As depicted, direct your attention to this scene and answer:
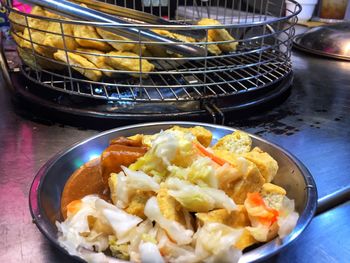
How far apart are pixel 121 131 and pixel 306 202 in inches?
16.6

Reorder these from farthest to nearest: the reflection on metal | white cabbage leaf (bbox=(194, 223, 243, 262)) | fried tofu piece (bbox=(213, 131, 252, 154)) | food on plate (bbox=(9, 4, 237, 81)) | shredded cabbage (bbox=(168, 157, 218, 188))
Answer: the reflection on metal < food on plate (bbox=(9, 4, 237, 81)) < fried tofu piece (bbox=(213, 131, 252, 154)) < shredded cabbage (bbox=(168, 157, 218, 188)) < white cabbage leaf (bbox=(194, 223, 243, 262))

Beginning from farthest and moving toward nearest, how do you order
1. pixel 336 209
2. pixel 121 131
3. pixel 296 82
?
1. pixel 296 82
2. pixel 121 131
3. pixel 336 209

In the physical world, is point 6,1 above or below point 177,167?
above

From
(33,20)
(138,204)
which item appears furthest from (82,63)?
(138,204)

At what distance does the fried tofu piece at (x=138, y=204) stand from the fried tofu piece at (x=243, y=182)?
122 mm

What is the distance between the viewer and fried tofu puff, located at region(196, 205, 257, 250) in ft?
1.67

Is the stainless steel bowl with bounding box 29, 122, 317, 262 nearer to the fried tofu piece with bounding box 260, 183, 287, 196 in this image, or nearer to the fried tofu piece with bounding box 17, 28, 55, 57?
the fried tofu piece with bounding box 260, 183, 287, 196

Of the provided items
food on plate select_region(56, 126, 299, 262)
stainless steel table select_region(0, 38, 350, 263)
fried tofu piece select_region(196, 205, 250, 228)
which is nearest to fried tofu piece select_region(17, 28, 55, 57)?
stainless steel table select_region(0, 38, 350, 263)

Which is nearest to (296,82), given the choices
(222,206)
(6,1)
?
(222,206)

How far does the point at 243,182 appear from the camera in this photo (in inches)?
23.1

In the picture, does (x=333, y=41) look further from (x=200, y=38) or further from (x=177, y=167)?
(x=177, y=167)

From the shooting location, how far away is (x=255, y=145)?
771 millimetres

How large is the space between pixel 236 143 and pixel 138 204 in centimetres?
25

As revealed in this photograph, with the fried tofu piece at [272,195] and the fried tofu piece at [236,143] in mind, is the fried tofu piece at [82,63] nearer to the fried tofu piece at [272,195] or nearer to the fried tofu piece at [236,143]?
the fried tofu piece at [236,143]
